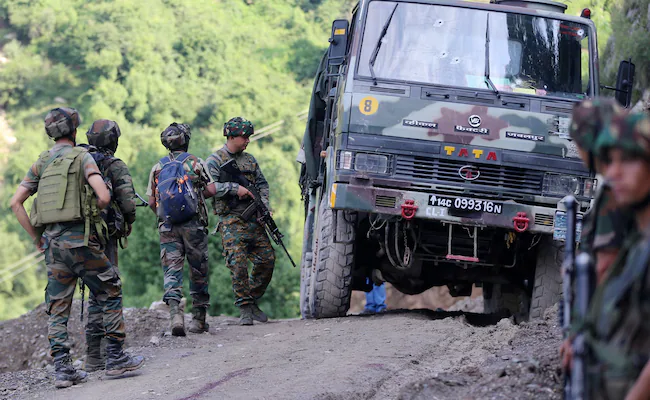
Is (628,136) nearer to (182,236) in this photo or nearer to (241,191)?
(182,236)

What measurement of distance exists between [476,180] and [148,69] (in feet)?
176

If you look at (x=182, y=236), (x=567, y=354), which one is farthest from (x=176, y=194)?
(x=567, y=354)

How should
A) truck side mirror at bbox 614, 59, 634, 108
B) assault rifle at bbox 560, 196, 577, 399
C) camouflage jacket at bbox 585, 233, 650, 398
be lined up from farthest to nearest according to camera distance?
truck side mirror at bbox 614, 59, 634, 108 → assault rifle at bbox 560, 196, 577, 399 → camouflage jacket at bbox 585, 233, 650, 398

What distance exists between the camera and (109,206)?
7312 millimetres

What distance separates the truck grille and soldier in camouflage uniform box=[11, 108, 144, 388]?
8.35 ft

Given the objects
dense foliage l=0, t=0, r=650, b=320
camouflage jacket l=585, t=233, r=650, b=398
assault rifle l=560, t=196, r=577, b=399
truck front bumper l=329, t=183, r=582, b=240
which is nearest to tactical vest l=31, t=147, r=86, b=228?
truck front bumper l=329, t=183, r=582, b=240

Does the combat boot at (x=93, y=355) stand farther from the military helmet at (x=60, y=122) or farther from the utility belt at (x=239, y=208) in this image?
the utility belt at (x=239, y=208)

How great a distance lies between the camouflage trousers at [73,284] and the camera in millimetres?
6672

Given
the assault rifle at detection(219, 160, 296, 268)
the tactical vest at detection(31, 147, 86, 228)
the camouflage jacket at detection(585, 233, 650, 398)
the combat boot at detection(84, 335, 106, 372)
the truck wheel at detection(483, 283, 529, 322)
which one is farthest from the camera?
the truck wheel at detection(483, 283, 529, 322)

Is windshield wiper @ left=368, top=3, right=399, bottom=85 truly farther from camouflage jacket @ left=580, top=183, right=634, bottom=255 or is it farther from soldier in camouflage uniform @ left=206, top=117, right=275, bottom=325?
camouflage jacket @ left=580, top=183, right=634, bottom=255

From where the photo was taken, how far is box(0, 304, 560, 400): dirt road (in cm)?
555

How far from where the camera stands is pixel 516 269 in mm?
9453

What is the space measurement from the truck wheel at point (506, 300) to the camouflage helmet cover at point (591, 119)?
6727 millimetres

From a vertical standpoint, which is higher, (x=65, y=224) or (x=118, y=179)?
(x=118, y=179)
